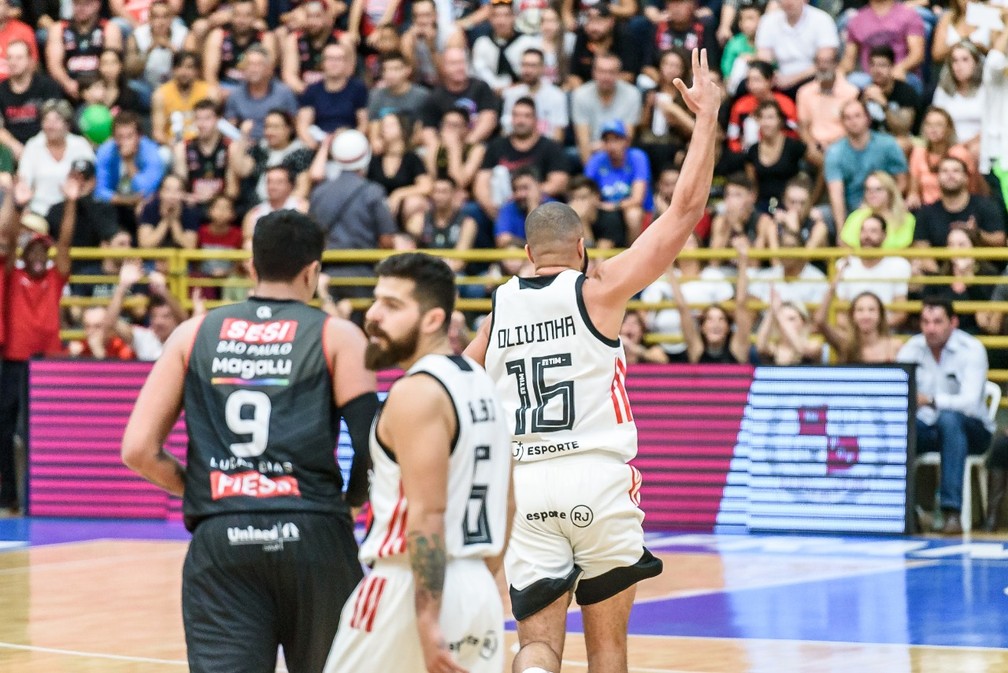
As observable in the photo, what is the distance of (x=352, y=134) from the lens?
1844 centimetres

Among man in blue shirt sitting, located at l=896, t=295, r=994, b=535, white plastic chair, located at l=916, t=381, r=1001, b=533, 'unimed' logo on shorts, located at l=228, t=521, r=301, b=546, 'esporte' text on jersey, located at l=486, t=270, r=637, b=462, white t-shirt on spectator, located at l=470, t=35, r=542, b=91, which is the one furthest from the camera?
white t-shirt on spectator, located at l=470, t=35, r=542, b=91

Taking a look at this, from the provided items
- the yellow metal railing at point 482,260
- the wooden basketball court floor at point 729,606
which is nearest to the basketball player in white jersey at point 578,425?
the wooden basketball court floor at point 729,606

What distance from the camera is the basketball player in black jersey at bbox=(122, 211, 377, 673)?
5902mm

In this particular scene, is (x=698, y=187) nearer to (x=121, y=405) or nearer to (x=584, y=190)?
(x=584, y=190)

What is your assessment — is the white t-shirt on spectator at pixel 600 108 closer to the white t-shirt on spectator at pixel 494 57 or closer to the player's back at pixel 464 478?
the white t-shirt on spectator at pixel 494 57

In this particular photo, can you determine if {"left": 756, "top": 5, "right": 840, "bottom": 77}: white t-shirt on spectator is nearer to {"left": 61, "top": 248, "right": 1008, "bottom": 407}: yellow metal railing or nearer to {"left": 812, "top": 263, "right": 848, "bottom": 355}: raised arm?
{"left": 61, "top": 248, "right": 1008, "bottom": 407}: yellow metal railing

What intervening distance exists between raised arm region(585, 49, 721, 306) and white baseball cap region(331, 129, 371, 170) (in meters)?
11.3

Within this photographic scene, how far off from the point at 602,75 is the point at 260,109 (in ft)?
13.4

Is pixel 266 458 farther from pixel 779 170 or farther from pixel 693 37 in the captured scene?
pixel 693 37

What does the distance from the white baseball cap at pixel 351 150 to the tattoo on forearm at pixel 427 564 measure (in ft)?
44.1

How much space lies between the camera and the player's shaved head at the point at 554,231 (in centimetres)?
746

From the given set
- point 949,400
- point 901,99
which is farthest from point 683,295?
point 901,99

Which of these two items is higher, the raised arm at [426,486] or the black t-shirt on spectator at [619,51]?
the black t-shirt on spectator at [619,51]

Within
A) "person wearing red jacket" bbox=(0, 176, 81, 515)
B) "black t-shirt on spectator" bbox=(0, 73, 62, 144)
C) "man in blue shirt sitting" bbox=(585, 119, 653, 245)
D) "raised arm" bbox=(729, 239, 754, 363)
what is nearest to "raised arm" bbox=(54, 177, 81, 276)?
"person wearing red jacket" bbox=(0, 176, 81, 515)
